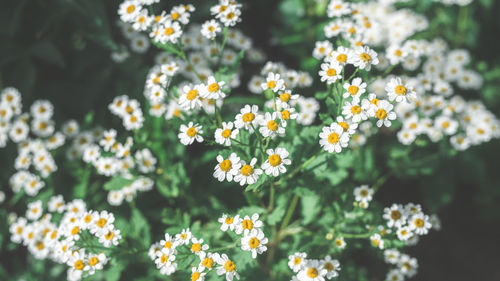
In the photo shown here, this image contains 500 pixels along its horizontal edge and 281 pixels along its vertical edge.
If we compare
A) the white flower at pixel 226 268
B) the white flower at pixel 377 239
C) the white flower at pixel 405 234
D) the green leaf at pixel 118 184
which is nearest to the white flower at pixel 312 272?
the white flower at pixel 226 268

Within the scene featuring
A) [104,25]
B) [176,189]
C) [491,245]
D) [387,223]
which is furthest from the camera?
[491,245]

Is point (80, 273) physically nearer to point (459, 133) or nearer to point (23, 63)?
point (23, 63)

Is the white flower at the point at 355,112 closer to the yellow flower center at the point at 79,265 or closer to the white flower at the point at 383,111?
the white flower at the point at 383,111

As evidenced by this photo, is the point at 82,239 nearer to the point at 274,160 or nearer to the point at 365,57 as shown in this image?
the point at 274,160

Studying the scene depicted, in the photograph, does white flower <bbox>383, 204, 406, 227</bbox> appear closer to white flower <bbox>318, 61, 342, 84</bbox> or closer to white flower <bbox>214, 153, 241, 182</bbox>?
white flower <bbox>318, 61, 342, 84</bbox>

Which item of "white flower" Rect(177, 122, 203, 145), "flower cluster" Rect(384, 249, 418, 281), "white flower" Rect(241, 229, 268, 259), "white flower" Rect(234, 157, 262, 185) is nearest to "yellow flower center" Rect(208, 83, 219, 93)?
"white flower" Rect(177, 122, 203, 145)

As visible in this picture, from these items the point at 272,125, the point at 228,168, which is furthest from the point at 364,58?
the point at 228,168

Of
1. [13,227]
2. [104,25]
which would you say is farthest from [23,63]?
[13,227]
